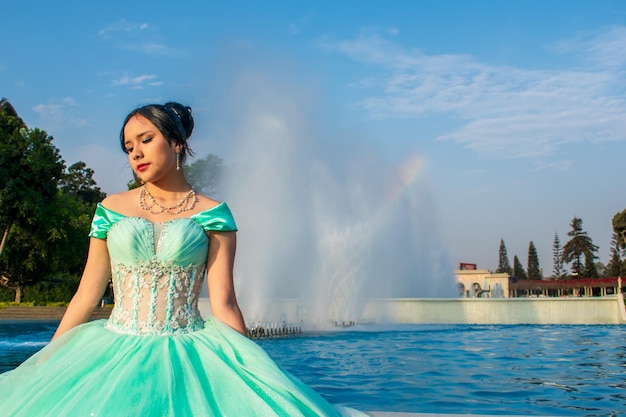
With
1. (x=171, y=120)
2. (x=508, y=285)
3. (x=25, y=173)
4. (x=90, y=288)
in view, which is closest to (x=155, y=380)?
(x=90, y=288)

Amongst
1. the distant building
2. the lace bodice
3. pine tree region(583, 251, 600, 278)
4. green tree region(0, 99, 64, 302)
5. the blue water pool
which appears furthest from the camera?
pine tree region(583, 251, 600, 278)

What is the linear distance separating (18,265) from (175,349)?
3943cm

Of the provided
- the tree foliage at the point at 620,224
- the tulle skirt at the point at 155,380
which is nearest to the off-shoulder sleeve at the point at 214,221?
the tulle skirt at the point at 155,380

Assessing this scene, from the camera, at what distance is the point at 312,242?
970 inches

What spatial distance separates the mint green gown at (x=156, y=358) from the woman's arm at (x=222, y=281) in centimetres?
4

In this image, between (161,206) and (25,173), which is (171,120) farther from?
(25,173)

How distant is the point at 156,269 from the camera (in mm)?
2629

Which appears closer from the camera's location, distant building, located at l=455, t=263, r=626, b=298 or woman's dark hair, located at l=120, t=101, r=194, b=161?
woman's dark hair, located at l=120, t=101, r=194, b=161

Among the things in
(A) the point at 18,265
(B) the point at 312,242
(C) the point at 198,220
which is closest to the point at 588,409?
(C) the point at 198,220

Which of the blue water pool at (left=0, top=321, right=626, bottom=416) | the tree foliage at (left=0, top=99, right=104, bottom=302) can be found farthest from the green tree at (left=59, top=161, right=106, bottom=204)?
the blue water pool at (left=0, top=321, right=626, bottom=416)

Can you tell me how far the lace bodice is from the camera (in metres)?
2.61

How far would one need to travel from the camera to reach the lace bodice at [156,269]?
2607mm

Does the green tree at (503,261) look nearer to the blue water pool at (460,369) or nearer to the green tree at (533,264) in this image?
the green tree at (533,264)

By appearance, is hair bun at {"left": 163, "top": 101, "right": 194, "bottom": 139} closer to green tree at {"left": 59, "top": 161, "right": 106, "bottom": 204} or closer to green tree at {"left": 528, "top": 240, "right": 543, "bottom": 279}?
green tree at {"left": 59, "top": 161, "right": 106, "bottom": 204}
